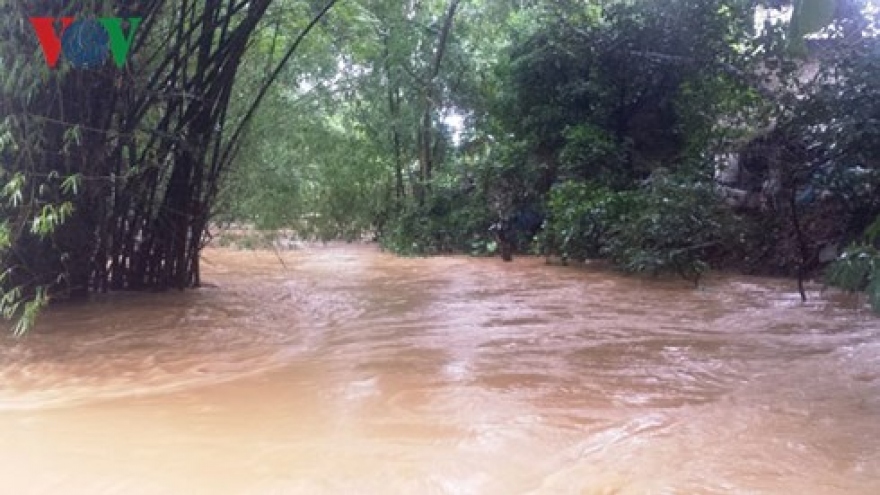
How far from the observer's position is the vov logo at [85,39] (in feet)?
11.4

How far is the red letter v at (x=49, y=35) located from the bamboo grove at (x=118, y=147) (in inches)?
1.6

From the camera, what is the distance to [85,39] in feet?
12.1

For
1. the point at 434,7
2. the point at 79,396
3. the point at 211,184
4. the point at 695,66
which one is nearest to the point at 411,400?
the point at 79,396

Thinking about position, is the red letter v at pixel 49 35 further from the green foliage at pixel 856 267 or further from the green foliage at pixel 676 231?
the green foliage at pixel 676 231

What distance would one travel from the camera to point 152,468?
6.86ft

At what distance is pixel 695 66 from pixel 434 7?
4813mm

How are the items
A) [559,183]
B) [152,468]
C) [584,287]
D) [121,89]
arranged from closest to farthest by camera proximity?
1. [152,468]
2. [121,89]
3. [584,287]
4. [559,183]

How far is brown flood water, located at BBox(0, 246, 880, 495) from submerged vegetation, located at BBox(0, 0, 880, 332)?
1.65 ft

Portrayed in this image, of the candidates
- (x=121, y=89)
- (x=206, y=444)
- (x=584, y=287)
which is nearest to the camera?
(x=206, y=444)

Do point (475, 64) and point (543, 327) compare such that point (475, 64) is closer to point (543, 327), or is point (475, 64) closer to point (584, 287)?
point (584, 287)

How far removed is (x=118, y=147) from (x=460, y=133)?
27.1 ft

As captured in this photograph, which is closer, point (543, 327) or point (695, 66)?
point (543, 327)

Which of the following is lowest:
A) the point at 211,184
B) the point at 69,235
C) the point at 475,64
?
the point at 69,235

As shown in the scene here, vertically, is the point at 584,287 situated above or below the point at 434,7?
below
